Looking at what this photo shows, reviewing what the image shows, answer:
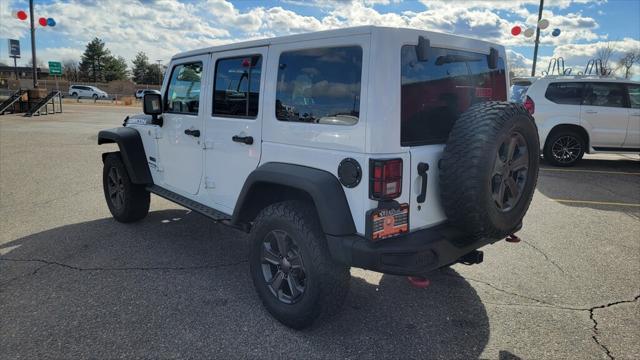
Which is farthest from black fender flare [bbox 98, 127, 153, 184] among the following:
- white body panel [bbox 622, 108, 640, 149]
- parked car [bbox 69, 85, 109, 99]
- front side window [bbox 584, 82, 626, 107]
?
parked car [bbox 69, 85, 109, 99]

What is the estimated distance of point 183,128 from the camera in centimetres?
418

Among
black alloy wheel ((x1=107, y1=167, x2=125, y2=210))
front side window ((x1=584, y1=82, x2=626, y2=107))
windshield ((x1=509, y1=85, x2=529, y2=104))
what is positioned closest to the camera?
black alloy wheel ((x1=107, y1=167, x2=125, y2=210))

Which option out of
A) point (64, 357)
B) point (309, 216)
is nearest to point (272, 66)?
point (309, 216)

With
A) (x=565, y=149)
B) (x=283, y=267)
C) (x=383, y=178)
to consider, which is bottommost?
(x=283, y=267)

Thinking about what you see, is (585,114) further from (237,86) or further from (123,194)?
(123,194)

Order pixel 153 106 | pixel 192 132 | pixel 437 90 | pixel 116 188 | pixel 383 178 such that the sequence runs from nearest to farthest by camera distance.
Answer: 1. pixel 383 178
2. pixel 437 90
3. pixel 192 132
4. pixel 153 106
5. pixel 116 188

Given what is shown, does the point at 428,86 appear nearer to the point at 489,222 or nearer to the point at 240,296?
the point at 489,222

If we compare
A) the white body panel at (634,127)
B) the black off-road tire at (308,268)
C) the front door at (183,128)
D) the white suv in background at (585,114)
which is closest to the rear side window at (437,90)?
the black off-road tire at (308,268)

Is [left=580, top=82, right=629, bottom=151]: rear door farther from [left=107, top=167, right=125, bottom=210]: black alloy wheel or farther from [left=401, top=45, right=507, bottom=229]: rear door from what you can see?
[left=107, top=167, right=125, bottom=210]: black alloy wheel

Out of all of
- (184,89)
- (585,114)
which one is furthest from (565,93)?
(184,89)

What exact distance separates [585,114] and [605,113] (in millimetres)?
400

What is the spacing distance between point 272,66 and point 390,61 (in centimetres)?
98

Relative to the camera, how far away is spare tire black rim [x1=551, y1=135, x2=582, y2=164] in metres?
9.49

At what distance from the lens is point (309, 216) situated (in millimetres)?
2908
